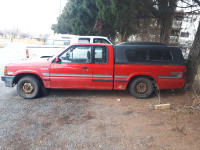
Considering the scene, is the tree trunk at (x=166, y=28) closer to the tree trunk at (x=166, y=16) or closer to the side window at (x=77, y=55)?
the tree trunk at (x=166, y=16)

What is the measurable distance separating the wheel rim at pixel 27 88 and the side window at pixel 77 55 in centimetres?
123

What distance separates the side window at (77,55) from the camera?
5.00 m

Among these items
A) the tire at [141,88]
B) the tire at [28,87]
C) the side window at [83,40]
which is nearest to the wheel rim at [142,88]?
the tire at [141,88]

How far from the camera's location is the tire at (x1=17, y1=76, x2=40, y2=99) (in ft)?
16.6

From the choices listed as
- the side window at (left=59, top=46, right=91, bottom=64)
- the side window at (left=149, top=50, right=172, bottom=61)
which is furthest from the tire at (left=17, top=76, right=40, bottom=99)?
the side window at (left=149, top=50, right=172, bottom=61)

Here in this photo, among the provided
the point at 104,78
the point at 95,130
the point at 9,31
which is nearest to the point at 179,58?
the point at 104,78

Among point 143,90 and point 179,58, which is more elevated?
point 179,58

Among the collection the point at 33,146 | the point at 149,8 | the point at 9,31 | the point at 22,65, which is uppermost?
the point at 9,31

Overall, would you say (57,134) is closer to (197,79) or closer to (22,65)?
(22,65)

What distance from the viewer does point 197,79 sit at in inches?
230

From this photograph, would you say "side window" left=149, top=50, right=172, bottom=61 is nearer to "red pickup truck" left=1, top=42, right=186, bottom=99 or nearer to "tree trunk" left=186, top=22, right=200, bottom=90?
"red pickup truck" left=1, top=42, right=186, bottom=99

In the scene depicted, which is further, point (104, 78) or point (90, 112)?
point (104, 78)

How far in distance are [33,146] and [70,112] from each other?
145 centimetres

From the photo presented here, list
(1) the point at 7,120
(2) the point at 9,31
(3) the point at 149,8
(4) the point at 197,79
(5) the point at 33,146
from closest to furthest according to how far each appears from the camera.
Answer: (5) the point at 33,146
(1) the point at 7,120
(4) the point at 197,79
(3) the point at 149,8
(2) the point at 9,31
